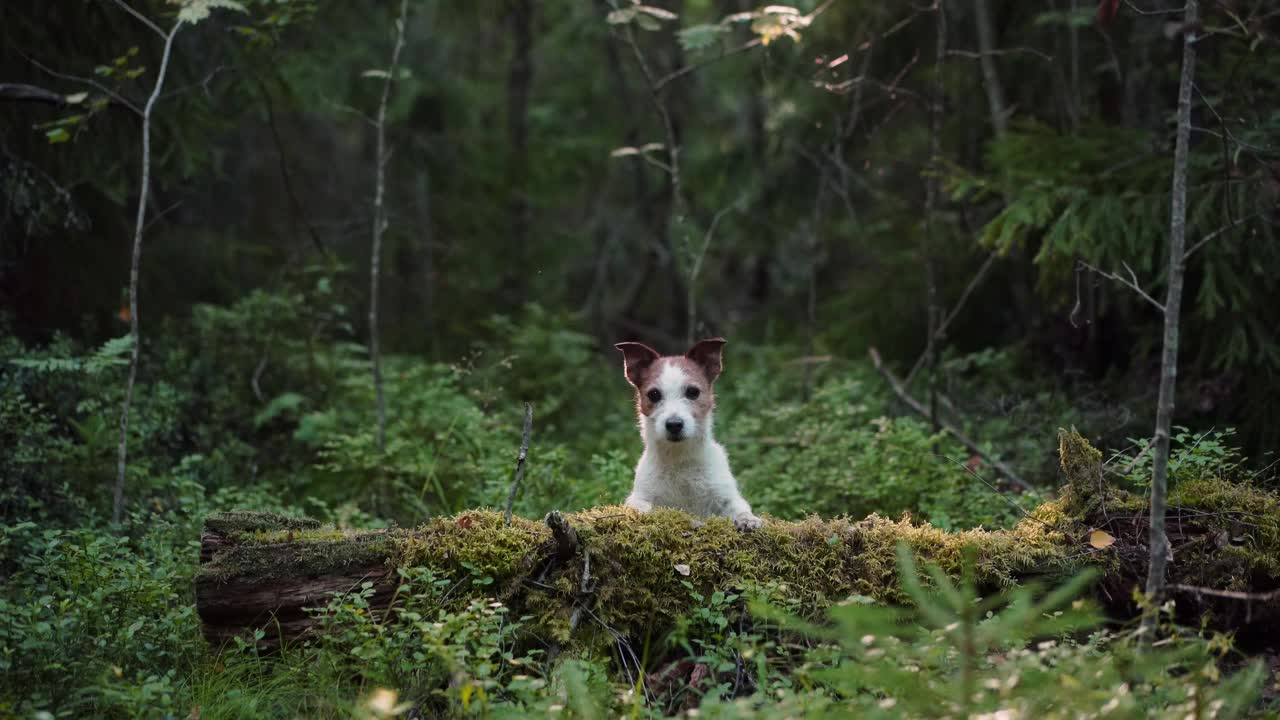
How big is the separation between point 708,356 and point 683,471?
3.11ft

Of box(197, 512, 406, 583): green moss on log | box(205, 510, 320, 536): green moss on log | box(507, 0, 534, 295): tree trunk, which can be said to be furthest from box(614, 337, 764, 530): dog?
box(507, 0, 534, 295): tree trunk

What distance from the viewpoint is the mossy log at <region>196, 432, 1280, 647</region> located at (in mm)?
5152

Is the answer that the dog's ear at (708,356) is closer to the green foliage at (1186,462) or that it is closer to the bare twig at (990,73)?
the green foliage at (1186,462)

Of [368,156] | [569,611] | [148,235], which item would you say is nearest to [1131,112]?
[569,611]

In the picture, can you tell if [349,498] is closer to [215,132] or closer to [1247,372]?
[215,132]

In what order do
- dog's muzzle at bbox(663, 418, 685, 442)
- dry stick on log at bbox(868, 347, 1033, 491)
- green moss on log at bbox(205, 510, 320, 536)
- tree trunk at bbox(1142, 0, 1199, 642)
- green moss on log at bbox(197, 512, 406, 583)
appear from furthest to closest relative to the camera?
dry stick on log at bbox(868, 347, 1033, 491) < dog's muzzle at bbox(663, 418, 685, 442) < green moss on log at bbox(205, 510, 320, 536) < green moss on log at bbox(197, 512, 406, 583) < tree trunk at bbox(1142, 0, 1199, 642)

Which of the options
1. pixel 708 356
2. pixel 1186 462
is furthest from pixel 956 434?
pixel 1186 462

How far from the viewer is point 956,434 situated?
873 centimetres

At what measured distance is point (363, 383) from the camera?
33.3ft

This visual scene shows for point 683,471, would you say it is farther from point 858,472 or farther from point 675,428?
point 858,472

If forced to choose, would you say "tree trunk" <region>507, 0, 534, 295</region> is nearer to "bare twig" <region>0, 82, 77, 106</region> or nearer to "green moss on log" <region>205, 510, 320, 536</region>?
"bare twig" <region>0, 82, 77, 106</region>

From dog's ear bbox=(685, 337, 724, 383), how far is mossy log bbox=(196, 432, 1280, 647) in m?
1.73

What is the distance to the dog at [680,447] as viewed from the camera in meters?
6.56

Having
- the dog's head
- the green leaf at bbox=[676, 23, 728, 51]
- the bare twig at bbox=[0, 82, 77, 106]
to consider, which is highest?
the green leaf at bbox=[676, 23, 728, 51]
